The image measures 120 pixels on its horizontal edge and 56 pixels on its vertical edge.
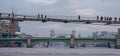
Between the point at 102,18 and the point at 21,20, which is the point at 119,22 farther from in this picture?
the point at 21,20

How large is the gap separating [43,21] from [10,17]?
500 cm

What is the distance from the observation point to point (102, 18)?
2571 inches

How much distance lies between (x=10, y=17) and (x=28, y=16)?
2.79 m

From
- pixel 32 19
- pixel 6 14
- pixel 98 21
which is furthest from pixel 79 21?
pixel 6 14

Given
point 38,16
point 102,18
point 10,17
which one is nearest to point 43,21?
point 38,16

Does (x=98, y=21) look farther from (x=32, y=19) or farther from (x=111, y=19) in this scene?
(x=32, y=19)

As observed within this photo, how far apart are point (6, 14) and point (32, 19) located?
4.08m

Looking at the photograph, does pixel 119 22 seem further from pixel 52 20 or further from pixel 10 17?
pixel 10 17

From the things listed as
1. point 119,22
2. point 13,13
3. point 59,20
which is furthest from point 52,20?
point 119,22

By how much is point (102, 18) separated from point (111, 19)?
1.38m

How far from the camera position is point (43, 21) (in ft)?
212

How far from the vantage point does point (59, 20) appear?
65000 millimetres

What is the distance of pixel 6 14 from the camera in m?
63.3

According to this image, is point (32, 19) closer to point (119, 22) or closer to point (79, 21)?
point (79, 21)
